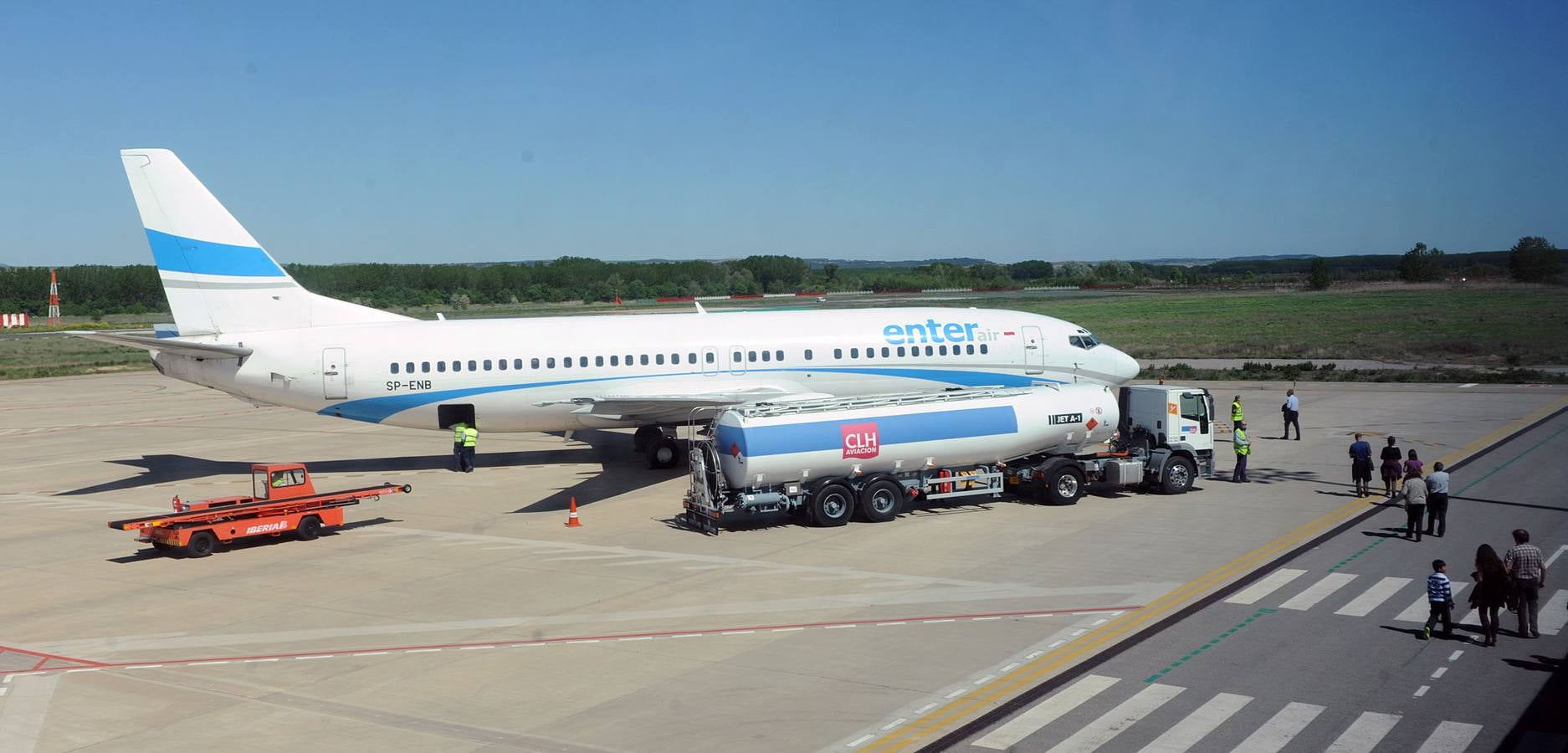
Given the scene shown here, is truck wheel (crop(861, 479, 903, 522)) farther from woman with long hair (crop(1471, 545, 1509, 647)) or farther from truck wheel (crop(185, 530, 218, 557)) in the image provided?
truck wheel (crop(185, 530, 218, 557))

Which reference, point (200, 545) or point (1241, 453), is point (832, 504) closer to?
point (1241, 453)

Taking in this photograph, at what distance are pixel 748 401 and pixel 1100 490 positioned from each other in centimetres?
1048

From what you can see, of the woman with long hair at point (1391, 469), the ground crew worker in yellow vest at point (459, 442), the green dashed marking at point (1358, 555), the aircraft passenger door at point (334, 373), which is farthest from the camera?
the ground crew worker in yellow vest at point (459, 442)

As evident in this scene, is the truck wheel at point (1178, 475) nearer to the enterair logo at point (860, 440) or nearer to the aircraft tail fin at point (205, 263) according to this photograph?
the enterair logo at point (860, 440)

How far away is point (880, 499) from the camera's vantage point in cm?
2834

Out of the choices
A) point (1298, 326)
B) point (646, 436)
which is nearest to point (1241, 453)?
point (646, 436)

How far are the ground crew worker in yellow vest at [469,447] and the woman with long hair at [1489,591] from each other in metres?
27.7

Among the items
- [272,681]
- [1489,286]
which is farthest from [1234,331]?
[272,681]

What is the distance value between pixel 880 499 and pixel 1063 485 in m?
5.11

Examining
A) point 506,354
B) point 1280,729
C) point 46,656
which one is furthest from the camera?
point 506,354

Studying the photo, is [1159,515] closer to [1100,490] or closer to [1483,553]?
[1100,490]

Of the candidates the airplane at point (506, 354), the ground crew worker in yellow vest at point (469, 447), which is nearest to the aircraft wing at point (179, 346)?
the airplane at point (506, 354)

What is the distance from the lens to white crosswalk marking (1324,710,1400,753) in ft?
45.8

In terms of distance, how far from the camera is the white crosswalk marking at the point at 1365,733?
1397 cm
